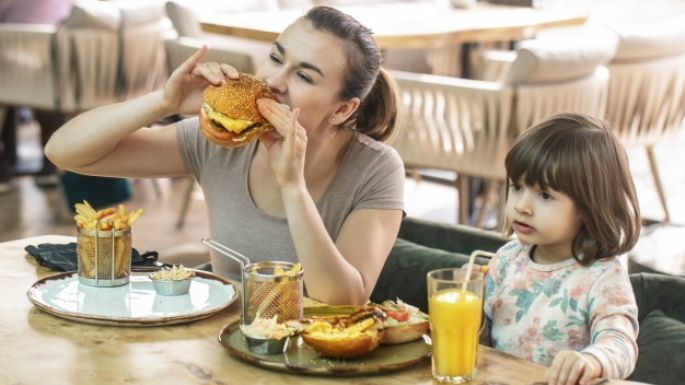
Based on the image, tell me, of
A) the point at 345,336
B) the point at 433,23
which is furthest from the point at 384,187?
the point at 433,23

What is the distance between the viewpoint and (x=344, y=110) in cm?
218

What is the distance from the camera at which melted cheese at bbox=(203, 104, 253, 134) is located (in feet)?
6.47

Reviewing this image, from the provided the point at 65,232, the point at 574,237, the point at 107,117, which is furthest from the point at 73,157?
the point at 65,232

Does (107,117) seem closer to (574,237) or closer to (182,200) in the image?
(574,237)

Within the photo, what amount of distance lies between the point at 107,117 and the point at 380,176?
493 millimetres

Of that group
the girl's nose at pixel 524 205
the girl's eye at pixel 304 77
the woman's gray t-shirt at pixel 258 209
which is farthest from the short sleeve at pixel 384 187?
the girl's nose at pixel 524 205

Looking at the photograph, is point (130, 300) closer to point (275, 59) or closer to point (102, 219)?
point (102, 219)

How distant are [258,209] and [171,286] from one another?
0.33m

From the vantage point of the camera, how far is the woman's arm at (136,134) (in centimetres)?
209

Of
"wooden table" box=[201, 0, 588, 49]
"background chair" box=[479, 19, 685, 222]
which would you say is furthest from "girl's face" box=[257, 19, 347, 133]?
"background chair" box=[479, 19, 685, 222]

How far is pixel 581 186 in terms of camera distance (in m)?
1.86

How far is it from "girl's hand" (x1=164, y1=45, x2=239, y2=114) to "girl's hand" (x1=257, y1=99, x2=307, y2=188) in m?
0.11

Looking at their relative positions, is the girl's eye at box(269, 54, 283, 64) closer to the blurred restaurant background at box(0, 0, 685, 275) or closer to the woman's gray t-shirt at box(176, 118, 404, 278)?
the woman's gray t-shirt at box(176, 118, 404, 278)

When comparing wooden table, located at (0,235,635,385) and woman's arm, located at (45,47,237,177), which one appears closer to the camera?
wooden table, located at (0,235,635,385)
